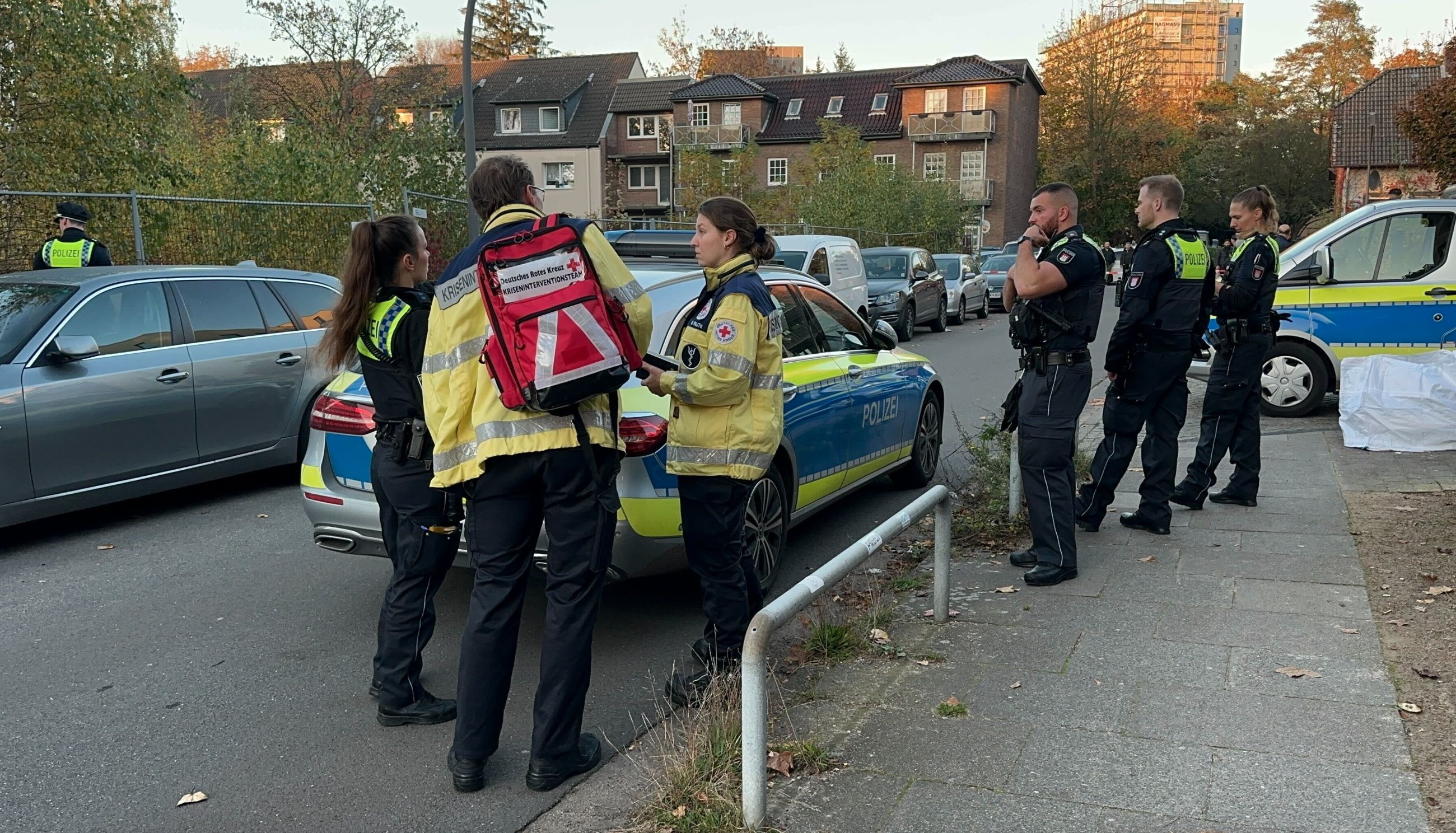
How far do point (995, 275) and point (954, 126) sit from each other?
29953 millimetres

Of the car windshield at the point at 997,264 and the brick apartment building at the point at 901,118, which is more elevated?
the brick apartment building at the point at 901,118

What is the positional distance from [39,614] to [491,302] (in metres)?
3.49

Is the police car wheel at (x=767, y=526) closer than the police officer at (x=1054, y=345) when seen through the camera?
Yes

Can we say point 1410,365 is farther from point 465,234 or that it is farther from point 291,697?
point 465,234

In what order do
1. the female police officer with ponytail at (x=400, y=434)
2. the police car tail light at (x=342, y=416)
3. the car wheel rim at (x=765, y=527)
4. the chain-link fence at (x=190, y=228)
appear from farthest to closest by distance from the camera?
the chain-link fence at (x=190, y=228), the car wheel rim at (x=765, y=527), the police car tail light at (x=342, y=416), the female police officer with ponytail at (x=400, y=434)

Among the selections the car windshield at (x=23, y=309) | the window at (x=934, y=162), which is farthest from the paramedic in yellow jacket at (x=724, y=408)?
the window at (x=934, y=162)

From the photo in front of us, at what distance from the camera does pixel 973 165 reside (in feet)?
191

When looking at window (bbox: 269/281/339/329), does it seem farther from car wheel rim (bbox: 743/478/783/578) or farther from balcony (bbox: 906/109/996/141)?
balcony (bbox: 906/109/996/141)

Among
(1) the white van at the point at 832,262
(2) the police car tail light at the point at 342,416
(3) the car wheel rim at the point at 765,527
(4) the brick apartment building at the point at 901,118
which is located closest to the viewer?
(2) the police car tail light at the point at 342,416

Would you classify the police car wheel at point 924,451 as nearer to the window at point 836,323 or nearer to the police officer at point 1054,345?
the window at point 836,323

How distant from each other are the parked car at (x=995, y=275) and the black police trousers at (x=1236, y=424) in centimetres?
2051

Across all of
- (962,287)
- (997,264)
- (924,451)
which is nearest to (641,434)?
(924,451)

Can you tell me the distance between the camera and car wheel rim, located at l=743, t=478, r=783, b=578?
5.20m

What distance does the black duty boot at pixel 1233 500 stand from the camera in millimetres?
7074
